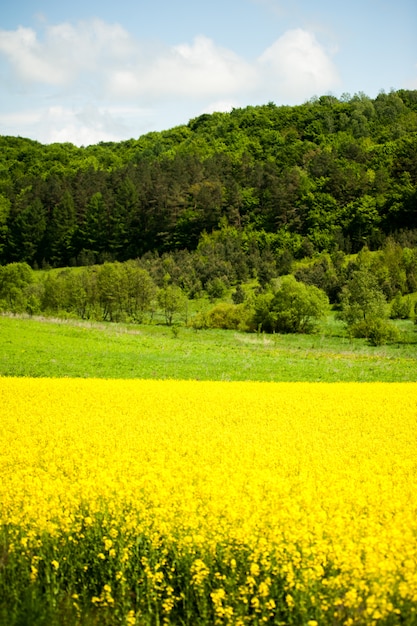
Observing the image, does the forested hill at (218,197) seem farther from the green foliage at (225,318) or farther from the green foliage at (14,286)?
the green foliage at (225,318)

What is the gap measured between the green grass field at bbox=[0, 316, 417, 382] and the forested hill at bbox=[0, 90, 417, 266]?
6016 centimetres

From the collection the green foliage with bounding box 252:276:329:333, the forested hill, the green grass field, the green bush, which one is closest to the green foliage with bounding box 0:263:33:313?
the green grass field

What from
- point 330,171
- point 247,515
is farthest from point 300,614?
point 330,171

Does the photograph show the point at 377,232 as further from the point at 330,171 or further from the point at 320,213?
the point at 330,171

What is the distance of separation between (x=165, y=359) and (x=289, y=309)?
25660 millimetres

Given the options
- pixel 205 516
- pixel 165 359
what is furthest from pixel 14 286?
pixel 205 516

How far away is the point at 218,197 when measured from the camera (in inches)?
4304

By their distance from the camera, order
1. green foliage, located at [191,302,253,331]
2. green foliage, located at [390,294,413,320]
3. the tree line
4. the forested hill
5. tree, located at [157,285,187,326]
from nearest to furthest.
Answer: the tree line
green foliage, located at [191,302,253,331]
tree, located at [157,285,187,326]
green foliage, located at [390,294,413,320]
the forested hill

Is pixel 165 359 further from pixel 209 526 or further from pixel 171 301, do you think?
pixel 171 301

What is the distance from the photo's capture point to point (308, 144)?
13288cm

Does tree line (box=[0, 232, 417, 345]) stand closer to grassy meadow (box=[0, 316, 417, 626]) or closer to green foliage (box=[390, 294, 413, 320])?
green foliage (box=[390, 294, 413, 320])

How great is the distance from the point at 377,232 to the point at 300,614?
3758 inches

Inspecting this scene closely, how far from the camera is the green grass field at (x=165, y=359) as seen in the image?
85.5ft

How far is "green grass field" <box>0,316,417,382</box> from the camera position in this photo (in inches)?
1025
